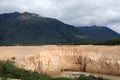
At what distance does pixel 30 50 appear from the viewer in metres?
41.6

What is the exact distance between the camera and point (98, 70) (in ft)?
140

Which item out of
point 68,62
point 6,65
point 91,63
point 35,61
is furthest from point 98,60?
point 6,65

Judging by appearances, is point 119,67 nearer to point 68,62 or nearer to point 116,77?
point 116,77

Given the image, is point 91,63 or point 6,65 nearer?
point 6,65

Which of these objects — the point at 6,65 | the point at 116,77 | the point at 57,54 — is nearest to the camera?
the point at 6,65

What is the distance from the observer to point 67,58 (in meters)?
44.4

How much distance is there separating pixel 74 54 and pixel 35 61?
5397mm

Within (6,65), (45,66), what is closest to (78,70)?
(45,66)

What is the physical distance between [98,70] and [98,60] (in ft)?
3.79

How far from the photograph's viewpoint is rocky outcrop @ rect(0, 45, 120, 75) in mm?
40625

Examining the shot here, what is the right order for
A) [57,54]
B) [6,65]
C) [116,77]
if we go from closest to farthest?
1. [6,65]
2. [116,77]
3. [57,54]

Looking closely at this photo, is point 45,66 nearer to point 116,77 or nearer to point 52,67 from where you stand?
point 52,67

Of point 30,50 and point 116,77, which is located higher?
point 30,50

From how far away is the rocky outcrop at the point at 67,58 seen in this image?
40.6m
